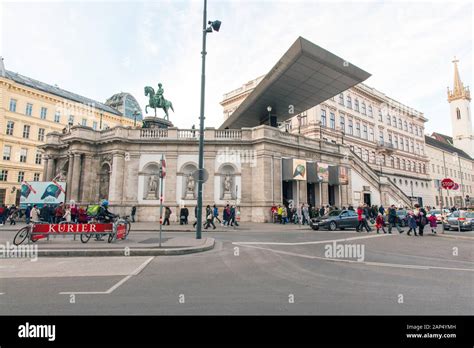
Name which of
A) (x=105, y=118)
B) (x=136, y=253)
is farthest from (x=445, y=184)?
(x=105, y=118)

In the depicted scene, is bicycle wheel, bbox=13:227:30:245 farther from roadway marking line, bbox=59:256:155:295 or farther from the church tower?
Answer: the church tower

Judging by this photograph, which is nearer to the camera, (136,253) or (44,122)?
(136,253)

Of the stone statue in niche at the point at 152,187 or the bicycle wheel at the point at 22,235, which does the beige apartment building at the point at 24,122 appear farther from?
the bicycle wheel at the point at 22,235

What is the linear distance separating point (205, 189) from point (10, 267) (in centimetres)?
1733

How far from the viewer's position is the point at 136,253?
8961 mm

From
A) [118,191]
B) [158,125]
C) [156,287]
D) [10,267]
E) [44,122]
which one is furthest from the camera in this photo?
[44,122]

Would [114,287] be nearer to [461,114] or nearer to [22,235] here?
[22,235]

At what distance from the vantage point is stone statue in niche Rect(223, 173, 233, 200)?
80.2 feet

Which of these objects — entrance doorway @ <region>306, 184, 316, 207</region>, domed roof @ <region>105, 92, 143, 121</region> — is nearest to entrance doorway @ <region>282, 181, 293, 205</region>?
entrance doorway @ <region>306, 184, 316, 207</region>

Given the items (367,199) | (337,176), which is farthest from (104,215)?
(367,199)

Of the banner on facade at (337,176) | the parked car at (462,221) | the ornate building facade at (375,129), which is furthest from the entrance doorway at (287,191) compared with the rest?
the ornate building facade at (375,129)

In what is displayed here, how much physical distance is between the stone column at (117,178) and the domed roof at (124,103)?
153 feet
